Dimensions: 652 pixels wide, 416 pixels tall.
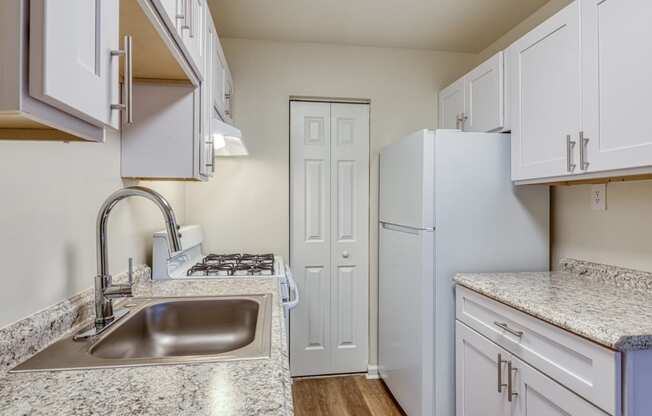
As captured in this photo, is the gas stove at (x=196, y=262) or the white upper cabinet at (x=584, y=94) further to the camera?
the gas stove at (x=196, y=262)

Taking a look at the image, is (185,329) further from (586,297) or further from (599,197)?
(599,197)

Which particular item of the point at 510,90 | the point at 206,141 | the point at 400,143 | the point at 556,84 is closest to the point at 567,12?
the point at 556,84

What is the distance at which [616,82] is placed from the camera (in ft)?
4.70

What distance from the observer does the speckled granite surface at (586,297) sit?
45.1 inches

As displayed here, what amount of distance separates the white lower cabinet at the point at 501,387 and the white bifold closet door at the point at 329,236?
102cm

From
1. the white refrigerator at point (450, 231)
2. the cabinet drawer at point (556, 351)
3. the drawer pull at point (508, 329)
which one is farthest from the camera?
the white refrigerator at point (450, 231)

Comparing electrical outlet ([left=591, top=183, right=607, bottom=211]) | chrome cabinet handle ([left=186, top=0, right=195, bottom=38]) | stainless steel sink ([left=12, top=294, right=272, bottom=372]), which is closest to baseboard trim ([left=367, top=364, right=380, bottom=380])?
stainless steel sink ([left=12, top=294, right=272, bottom=372])

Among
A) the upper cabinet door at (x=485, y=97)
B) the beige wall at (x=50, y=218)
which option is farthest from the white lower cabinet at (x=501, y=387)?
the beige wall at (x=50, y=218)

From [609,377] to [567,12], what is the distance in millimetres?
1429

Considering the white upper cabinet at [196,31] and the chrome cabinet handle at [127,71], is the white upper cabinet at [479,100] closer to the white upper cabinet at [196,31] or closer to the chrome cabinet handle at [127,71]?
the white upper cabinet at [196,31]

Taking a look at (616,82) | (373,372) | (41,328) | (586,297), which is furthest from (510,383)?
(41,328)

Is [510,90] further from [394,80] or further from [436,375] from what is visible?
[436,375]

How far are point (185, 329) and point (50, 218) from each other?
59cm

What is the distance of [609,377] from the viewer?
3.70 ft
